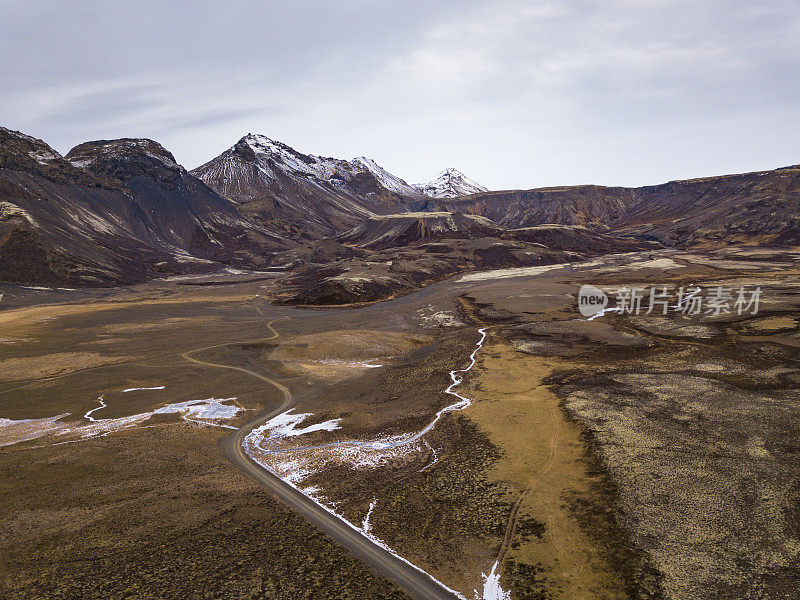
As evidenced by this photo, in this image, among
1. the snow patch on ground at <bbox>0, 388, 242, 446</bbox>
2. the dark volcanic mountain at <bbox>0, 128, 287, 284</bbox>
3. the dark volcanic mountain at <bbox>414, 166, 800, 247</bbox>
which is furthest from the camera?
the dark volcanic mountain at <bbox>414, 166, 800, 247</bbox>

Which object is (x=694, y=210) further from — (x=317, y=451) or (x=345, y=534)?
(x=345, y=534)

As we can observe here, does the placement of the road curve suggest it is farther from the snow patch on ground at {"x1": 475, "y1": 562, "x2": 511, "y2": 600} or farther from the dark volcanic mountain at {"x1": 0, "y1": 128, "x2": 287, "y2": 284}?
the dark volcanic mountain at {"x1": 0, "y1": 128, "x2": 287, "y2": 284}

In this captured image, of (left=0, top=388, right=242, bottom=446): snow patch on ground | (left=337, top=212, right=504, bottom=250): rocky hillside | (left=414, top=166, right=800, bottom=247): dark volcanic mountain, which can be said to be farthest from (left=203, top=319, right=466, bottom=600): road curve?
(left=414, top=166, right=800, bottom=247): dark volcanic mountain

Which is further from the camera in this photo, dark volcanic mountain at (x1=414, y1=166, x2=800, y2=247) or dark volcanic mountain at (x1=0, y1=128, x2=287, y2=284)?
dark volcanic mountain at (x1=414, y1=166, x2=800, y2=247)

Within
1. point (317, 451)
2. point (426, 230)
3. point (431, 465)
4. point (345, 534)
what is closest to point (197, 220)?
point (426, 230)

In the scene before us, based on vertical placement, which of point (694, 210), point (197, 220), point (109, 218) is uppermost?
point (694, 210)

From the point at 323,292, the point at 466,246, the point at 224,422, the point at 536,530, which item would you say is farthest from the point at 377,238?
the point at 536,530
